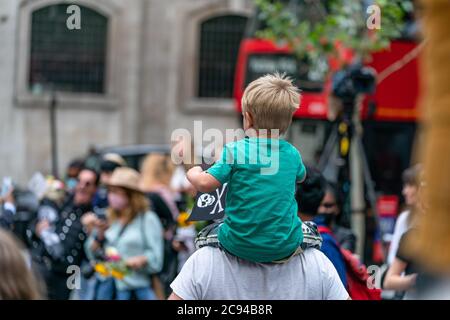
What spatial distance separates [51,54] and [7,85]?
1.13 m

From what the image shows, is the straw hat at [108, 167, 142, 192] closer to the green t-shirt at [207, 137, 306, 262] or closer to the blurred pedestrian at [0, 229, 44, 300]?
the green t-shirt at [207, 137, 306, 262]

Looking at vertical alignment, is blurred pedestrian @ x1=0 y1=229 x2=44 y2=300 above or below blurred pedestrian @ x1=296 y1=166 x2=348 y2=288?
above

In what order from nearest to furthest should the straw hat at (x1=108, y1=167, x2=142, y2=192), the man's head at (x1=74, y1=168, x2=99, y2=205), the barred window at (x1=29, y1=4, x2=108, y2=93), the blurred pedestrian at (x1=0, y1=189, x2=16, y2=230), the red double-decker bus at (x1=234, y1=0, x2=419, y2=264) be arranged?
1. the blurred pedestrian at (x1=0, y1=189, x2=16, y2=230)
2. the straw hat at (x1=108, y1=167, x2=142, y2=192)
3. the man's head at (x1=74, y1=168, x2=99, y2=205)
4. the red double-decker bus at (x1=234, y1=0, x2=419, y2=264)
5. the barred window at (x1=29, y1=4, x2=108, y2=93)

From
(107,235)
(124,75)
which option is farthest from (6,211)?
(124,75)

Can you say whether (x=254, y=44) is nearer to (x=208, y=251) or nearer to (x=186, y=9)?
(x=186, y=9)

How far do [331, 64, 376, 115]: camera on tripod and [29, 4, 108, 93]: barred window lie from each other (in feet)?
49.9

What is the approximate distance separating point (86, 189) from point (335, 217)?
2761 millimetres

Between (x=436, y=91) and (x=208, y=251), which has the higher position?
(x=436, y=91)

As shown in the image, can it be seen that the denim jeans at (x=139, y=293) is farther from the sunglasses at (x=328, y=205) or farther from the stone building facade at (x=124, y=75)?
the stone building facade at (x=124, y=75)

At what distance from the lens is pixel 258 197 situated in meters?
3.33

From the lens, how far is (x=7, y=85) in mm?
23594

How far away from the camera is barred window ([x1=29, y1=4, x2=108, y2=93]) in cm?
2373

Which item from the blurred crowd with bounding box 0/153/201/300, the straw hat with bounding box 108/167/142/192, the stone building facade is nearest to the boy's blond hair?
→ the blurred crowd with bounding box 0/153/201/300
